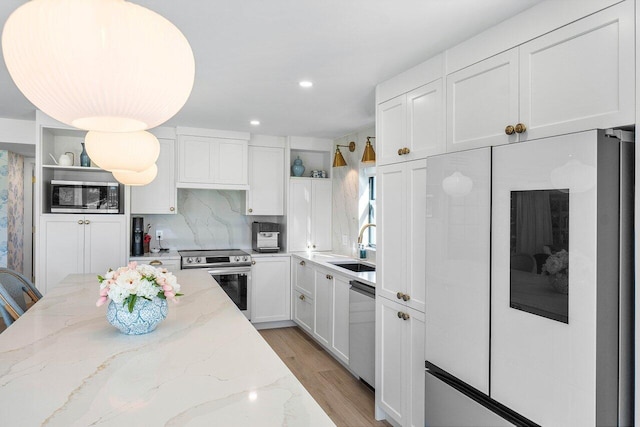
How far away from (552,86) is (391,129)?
1136 millimetres

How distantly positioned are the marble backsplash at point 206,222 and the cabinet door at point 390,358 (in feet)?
9.10

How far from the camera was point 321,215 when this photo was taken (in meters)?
5.04

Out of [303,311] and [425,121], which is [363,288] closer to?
[425,121]

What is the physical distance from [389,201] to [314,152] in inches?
111

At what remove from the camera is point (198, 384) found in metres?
1.27

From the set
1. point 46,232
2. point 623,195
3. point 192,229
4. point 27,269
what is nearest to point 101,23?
point 623,195

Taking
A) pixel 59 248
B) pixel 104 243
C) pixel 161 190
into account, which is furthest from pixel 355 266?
pixel 59 248

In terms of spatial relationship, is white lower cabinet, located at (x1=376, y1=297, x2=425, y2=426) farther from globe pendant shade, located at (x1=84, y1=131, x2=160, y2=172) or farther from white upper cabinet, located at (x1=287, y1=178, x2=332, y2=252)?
white upper cabinet, located at (x1=287, y1=178, x2=332, y2=252)

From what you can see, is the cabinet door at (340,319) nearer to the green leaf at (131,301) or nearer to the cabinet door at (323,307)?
the cabinet door at (323,307)

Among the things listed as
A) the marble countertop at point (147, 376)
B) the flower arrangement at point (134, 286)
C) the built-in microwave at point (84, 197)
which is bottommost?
the marble countertop at point (147, 376)

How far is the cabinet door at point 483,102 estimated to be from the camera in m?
1.79

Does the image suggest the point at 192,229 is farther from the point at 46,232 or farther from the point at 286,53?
the point at 286,53

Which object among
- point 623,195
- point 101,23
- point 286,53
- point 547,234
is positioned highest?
point 286,53

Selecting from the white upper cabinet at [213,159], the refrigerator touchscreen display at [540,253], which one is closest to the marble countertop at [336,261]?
the white upper cabinet at [213,159]
